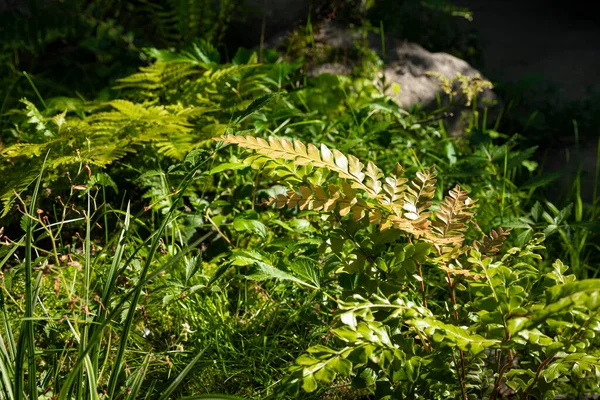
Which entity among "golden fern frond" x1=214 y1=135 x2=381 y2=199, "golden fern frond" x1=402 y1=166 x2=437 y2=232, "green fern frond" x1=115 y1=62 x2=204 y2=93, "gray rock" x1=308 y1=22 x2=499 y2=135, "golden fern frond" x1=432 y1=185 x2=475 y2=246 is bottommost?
"gray rock" x1=308 y1=22 x2=499 y2=135

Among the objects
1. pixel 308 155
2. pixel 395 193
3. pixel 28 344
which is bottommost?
pixel 28 344

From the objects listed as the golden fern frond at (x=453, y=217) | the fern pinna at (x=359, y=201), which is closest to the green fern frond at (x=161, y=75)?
the fern pinna at (x=359, y=201)

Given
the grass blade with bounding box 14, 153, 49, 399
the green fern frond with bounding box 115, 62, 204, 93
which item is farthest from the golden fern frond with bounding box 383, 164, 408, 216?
the green fern frond with bounding box 115, 62, 204, 93

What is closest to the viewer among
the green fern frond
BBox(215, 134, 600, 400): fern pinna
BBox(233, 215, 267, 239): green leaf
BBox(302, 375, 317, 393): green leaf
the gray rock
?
BBox(302, 375, 317, 393): green leaf

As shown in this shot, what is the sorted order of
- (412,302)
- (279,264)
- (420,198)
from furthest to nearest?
(279,264), (420,198), (412,302)

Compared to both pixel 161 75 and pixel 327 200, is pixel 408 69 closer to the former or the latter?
pixel 161 75

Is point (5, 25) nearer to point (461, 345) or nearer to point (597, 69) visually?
point (461, 345)

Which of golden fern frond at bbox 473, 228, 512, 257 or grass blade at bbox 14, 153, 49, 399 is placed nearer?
grass blade at bbox 14, 153, 49, 399

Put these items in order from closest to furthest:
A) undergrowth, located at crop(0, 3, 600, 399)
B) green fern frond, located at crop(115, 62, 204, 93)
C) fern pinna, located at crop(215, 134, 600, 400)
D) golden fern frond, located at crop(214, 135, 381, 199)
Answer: fern pinna, located at crop(215, 134, 600, 400)
undergrowth, located at crop(0, 3, 600, 399)
golden fern frond, located at crop(214, 135, 381, 199)
green fern frond, located at crop(115, 62, 204, 93)

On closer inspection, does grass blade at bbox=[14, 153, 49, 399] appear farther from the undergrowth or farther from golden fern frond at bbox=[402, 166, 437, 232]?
golden fern frond at bbox=[402, 166, 437, 232]

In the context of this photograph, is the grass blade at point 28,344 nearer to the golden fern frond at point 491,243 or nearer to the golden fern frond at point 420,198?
the golden fern frond at point 420,198

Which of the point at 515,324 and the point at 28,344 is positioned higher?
the point at 515,324

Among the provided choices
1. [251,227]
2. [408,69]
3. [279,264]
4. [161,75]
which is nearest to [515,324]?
[279,264]

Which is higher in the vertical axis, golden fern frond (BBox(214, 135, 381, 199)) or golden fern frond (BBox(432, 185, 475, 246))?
golden fern frond (BBox(214, 135, 381, 199))
